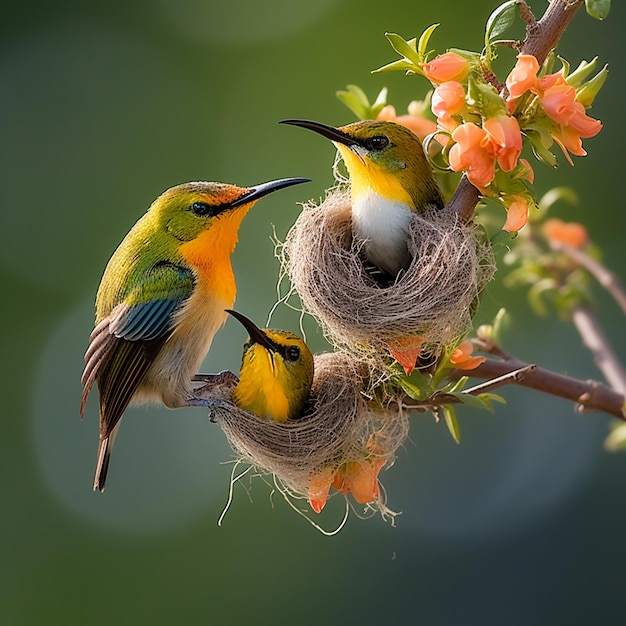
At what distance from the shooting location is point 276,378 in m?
1.85

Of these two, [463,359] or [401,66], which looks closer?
[401,66]

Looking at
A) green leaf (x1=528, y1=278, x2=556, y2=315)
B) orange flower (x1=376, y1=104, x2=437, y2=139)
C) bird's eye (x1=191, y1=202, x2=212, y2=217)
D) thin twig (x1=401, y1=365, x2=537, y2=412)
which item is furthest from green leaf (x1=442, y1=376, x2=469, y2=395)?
green leaf (x1=528, y1=278, x2=556, y2=315)

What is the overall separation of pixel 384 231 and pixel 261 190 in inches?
19.8

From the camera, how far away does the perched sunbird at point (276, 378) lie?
1872 millimetres

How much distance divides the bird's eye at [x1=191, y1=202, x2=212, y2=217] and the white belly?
0.59m

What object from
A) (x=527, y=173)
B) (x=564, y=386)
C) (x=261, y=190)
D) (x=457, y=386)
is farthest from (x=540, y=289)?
(x=527, y=173)

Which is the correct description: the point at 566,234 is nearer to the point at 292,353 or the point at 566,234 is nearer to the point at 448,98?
the point at 292,353

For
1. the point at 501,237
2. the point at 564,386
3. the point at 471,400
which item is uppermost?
the point at 501,237

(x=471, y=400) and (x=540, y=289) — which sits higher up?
(x=540, y=289)

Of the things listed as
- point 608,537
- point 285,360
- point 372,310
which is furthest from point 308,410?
point 608,537

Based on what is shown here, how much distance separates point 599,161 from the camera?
515 cm

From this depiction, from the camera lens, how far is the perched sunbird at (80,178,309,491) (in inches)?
86.8

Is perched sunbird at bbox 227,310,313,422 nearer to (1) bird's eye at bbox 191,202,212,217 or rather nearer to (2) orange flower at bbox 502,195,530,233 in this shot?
(1) bird's eye at bbox 191,202,212,217

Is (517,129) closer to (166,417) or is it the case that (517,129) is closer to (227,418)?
(227,418)
